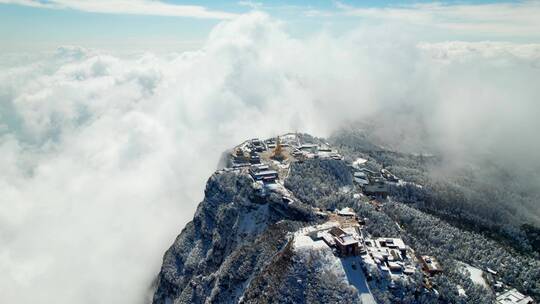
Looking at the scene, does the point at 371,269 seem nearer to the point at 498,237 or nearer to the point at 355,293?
the point at 355,293

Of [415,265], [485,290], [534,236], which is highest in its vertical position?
[415,265]

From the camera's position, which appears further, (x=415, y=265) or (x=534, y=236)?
(x=534, y=236)

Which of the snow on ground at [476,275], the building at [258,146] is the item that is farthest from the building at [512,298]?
the building at [258,146]

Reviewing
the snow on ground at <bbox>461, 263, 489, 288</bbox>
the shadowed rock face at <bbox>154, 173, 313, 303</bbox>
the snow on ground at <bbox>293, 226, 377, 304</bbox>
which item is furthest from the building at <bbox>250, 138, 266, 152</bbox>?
the snow on ground at <bbox>461, 263, 489, 288</bbox>

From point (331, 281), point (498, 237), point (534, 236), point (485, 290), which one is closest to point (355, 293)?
point (331, 281)

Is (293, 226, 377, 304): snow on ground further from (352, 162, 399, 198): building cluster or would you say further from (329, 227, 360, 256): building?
(352, 162, 399, 198): building cluster
